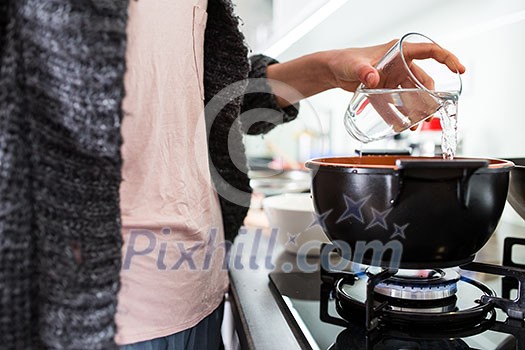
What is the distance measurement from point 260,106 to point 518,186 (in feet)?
1.57

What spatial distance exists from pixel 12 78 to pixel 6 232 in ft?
0.41

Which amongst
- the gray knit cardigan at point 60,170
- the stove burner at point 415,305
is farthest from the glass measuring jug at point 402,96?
the gray knit cardigan at point 60,170

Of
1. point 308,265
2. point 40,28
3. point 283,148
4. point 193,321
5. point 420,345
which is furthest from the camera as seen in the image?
point 283,148

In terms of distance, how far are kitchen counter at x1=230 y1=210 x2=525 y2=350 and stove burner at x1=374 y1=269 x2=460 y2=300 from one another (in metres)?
0.13

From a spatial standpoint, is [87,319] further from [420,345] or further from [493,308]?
[493,308]

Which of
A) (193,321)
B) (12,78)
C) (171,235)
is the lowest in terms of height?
(193,321)

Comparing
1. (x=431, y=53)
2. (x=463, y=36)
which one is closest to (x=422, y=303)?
(x=431, y=53)

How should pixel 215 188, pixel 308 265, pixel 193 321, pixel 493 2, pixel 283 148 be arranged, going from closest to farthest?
pixel 193 321 → pixel 215 188 → pixel 308 265 → pixel 493 2 → pixel 283 148

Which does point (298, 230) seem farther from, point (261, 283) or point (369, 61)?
point (369, 61)

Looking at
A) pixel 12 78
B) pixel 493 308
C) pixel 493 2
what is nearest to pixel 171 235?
pixel 12 78

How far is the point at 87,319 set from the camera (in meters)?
0.40

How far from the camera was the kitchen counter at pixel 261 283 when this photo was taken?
1.77ft

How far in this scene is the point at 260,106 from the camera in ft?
2.99

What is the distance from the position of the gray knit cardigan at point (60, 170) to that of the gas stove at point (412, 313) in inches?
9.8
